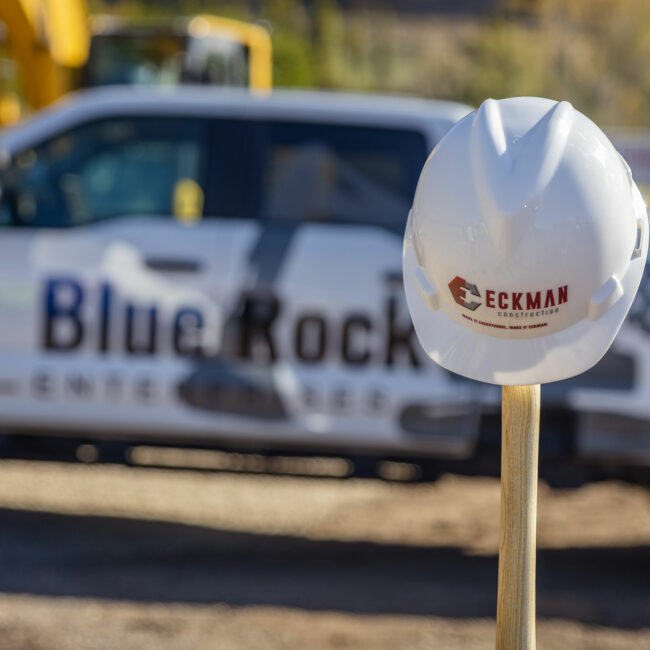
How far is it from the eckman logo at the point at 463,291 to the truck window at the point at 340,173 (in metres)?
3.18

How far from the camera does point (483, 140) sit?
1.70 metres

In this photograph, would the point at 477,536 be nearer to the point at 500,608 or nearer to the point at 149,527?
the point at 149,527

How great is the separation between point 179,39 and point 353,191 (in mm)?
8747

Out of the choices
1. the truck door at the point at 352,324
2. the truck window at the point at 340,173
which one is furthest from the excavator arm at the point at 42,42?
the truck door at the point at 352,324

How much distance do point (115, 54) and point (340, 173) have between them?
8719 millimetres

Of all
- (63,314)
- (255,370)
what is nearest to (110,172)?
(63,314)

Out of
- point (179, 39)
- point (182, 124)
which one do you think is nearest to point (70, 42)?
point (179, 39)

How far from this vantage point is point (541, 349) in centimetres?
176

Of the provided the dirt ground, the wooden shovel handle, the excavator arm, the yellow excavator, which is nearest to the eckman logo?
the wooden shovel handle

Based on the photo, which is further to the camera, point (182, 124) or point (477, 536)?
point (477, 536)

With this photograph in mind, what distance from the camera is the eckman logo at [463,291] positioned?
1.74 m

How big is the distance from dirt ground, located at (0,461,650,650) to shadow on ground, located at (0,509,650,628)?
12mm

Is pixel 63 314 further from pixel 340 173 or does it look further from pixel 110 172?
pixel 340 173

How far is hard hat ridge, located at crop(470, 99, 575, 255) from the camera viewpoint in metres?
1.66
